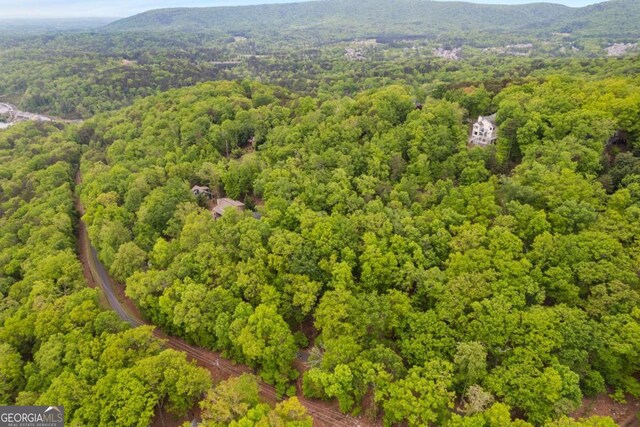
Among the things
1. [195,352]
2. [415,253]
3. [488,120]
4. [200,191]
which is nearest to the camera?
[415,253]

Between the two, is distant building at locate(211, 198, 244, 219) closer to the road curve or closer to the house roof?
the road curve

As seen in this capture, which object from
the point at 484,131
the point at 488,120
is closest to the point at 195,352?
the point at 484,131

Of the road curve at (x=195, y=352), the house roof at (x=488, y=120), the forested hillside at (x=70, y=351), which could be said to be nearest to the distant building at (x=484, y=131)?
the house roof at (x=488, y=120)

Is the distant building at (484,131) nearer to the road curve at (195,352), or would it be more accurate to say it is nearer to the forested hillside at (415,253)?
the forested hillside at (415,253)

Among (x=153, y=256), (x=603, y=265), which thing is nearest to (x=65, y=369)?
(x=153, y=256)

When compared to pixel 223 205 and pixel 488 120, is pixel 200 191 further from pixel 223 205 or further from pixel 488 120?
pixel 488 120

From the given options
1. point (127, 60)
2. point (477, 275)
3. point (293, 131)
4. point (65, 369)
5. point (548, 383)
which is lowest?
point (65, 369)

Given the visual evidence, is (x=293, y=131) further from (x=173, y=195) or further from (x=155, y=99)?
(x=155, y=99)
